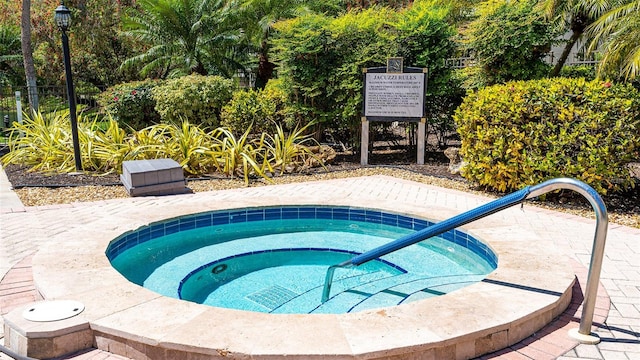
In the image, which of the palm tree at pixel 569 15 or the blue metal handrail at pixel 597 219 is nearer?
the blue metal handrail at pixel 597 219

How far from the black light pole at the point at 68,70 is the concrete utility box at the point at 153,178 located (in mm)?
1322

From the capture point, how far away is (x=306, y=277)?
4742 millimetres

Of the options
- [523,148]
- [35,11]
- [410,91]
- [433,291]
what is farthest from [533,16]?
[35,11]

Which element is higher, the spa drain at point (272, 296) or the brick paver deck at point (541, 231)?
the brick paver deck at point (541, 231)

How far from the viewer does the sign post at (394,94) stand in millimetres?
9984

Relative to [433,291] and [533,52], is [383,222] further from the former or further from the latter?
[533,52]

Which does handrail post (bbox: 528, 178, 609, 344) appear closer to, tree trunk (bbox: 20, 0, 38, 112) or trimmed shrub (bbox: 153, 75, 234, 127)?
trimmed shrub (bbox: 153, 75, 234, 127)

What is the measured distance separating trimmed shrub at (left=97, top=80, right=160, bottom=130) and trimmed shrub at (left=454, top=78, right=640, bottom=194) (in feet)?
28.8

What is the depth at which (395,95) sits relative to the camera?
10094 mm

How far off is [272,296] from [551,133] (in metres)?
4.84

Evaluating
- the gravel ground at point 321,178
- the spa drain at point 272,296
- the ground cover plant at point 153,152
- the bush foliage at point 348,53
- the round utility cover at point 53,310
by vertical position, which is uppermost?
the bush foliage at point 348,53

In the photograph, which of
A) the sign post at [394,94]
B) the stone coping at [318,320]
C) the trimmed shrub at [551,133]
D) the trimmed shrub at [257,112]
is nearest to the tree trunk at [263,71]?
the trimmed shrub at [257,112]

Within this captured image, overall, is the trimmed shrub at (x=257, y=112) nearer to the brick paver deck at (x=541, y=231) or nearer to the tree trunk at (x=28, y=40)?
the brick paver deck at (x=541, y=231)

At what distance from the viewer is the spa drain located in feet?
13.4
